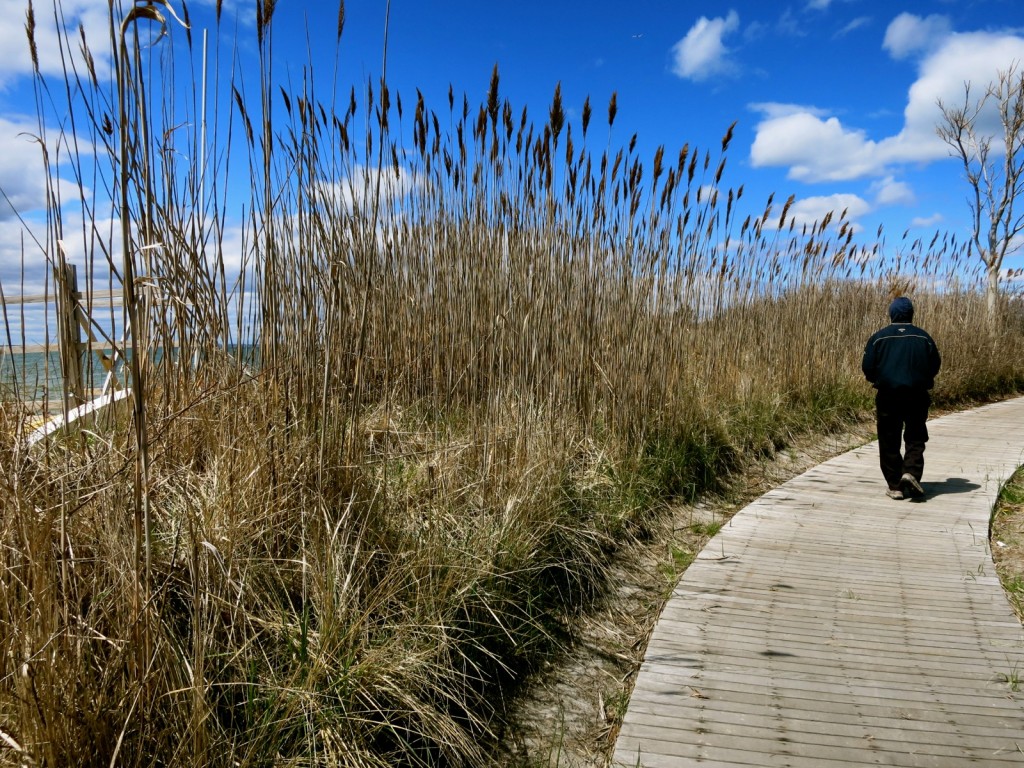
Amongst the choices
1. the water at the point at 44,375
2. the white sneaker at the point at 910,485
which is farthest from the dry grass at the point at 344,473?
the white sneaker at the point at 910,485

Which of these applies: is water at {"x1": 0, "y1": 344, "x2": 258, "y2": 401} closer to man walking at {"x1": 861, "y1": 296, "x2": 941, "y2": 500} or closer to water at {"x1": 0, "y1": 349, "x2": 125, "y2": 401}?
water at {"x1": 0, "y1": 349, "x2": 125, "y2": 401}

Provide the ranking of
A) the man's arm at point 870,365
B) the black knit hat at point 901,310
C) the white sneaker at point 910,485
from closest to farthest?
the white sneaker at point 910,485 < the man's arm at point 870,365 < the black knit hat at point 901,310

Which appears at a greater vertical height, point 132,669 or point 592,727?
point 132,669

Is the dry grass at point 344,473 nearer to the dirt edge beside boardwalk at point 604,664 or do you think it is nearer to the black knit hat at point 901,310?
the dirt edge beside boardwalk at point 604,664

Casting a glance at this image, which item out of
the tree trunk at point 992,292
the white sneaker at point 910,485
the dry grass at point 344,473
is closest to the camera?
the dry grass at point 344,473

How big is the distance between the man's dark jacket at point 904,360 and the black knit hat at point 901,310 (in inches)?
5.7

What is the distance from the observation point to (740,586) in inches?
109

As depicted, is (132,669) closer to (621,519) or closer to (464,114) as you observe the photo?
(621,519)

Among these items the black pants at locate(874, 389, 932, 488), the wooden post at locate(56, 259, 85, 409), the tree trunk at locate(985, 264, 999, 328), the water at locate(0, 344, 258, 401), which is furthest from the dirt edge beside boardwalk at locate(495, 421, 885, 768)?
the tree trunk at locate(985, 264, 999, 328)

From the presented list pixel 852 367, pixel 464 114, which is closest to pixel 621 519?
pixel 464 114

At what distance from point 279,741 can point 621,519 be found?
2063 millimetres

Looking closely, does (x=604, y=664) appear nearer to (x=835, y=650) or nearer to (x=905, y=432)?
(x=835, y=650)

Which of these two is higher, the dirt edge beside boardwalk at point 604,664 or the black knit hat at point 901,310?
the black knit hat at point 901,310

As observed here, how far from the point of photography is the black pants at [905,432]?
13.3 ft
